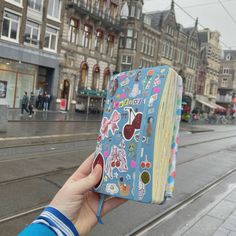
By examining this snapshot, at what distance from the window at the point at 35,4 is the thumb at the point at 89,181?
26.5 meters

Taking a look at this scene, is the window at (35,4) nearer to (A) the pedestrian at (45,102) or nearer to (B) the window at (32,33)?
(B) the window at (32,33)

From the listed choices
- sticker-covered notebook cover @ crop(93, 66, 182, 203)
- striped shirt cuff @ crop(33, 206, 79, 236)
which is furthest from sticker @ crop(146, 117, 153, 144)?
striped shirt cuff @ crop(33, 206, 79, 236)

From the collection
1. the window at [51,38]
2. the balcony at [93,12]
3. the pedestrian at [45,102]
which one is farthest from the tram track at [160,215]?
the balcony at [93,12]

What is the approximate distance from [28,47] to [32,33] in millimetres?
1404

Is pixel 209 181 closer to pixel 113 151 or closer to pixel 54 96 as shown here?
pixel 113 151

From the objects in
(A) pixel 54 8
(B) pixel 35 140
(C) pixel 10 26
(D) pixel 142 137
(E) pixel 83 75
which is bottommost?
(B) pixel 35 140

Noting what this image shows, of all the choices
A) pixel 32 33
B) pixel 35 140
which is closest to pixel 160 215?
pixel 35 140

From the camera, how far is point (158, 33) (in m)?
44.8

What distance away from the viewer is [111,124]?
2.01 meters

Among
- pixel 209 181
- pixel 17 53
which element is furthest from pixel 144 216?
pixel 17 53

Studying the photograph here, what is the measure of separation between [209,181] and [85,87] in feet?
84.7

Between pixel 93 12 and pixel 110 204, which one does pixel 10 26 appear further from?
pixel 110 204

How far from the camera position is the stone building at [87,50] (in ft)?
99.5

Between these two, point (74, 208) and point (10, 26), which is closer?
point (74, 208)
